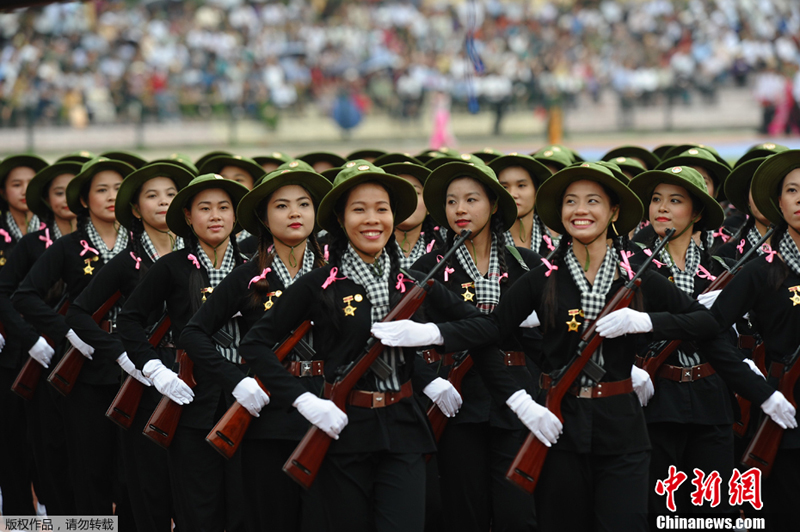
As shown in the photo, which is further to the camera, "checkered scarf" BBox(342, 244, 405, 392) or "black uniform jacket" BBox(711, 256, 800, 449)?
"black uniform jacket" BBox(711, 256, 800, 449)

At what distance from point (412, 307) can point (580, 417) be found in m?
0.79

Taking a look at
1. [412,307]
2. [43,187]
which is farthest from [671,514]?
[43,187]

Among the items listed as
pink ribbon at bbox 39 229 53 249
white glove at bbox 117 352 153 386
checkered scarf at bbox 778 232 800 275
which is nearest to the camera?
checkered scarf at bbox 778 232 800 275

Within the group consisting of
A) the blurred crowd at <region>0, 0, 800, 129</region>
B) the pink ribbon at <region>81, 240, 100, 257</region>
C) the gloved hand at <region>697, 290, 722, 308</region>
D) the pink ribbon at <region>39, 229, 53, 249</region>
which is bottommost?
the gloved hand at <region>697, 290, 722, 308</region>

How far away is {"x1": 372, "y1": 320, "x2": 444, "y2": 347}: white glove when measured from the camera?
13.7ft

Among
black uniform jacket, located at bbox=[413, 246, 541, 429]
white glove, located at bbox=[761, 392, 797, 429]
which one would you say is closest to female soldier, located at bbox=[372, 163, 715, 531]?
white glove, located at bbox=[761, 392, 797, 429]

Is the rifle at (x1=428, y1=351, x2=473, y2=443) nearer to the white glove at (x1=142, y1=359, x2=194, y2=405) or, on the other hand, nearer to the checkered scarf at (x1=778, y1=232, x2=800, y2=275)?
the white glove at (x1=142, y1=359, x2=194, y2=405)

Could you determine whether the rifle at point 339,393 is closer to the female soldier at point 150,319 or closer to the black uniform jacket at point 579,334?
the black uniform jacket at point 579,334

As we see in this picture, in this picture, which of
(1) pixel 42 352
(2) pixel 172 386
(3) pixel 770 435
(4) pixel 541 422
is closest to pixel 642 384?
(3) pixel 770 435

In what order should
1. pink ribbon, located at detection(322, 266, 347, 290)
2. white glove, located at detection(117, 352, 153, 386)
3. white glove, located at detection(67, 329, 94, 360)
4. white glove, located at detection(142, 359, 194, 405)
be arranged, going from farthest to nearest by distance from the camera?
1. white glove, located at detection(67, 329, 94, 360)
2. white glove, located at detection(117, 352, 153, 386)
3. white glove, located at detection(142, 359, 194, 405)
4. pink ribbon, located at detection(322, 266, 347, 290)

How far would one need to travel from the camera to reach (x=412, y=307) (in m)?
4.30

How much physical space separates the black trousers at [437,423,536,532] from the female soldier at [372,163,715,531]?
755 mm

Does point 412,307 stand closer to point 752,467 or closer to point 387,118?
point 752,467

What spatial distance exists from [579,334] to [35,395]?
3.78m
